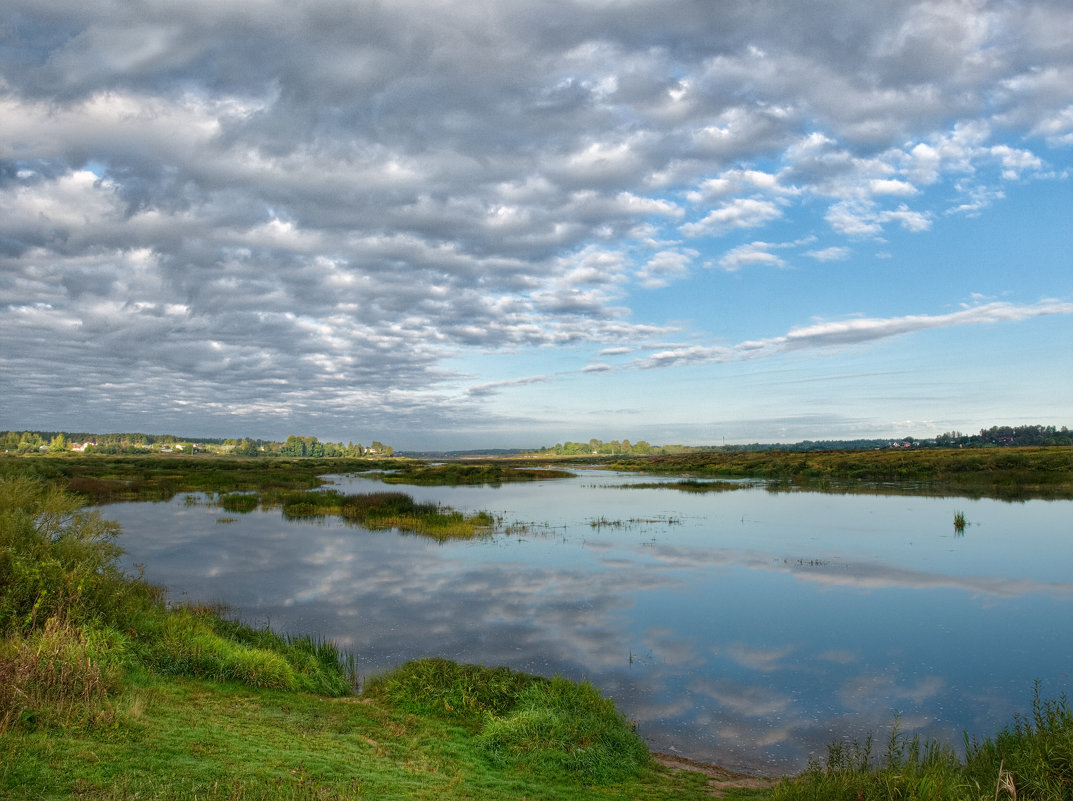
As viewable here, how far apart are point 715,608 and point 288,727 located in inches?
575

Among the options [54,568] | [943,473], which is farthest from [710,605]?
[943,473]

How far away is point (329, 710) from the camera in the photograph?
36.2 ft

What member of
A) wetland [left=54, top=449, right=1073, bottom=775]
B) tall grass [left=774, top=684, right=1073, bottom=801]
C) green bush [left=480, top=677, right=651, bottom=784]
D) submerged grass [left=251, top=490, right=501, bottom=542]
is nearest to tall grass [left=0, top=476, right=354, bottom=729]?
wetland [left=54, top=449, right=1073, bottom=775]

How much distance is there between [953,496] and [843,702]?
1985 inches

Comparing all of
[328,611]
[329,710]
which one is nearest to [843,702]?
[329,710]

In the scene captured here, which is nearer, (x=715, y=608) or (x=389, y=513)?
(x=715, y=608)

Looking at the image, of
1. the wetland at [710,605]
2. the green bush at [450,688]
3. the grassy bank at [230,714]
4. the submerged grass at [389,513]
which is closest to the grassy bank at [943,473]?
the wetland at [710,605]

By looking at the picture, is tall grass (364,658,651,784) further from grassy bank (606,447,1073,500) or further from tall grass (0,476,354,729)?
grassy bank (606,447,1073,500)

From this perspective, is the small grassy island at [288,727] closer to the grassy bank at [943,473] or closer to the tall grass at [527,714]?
the tall grass at [527,714]

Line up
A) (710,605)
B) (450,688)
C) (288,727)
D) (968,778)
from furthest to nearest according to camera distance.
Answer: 1. (710,605)
2. (450,688)
3. (288,727)
4. (968,778)

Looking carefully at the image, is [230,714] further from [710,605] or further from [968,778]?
[710,605]

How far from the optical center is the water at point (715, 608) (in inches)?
502

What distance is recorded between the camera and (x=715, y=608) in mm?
20266

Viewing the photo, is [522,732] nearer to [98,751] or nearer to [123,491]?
[98,751]
